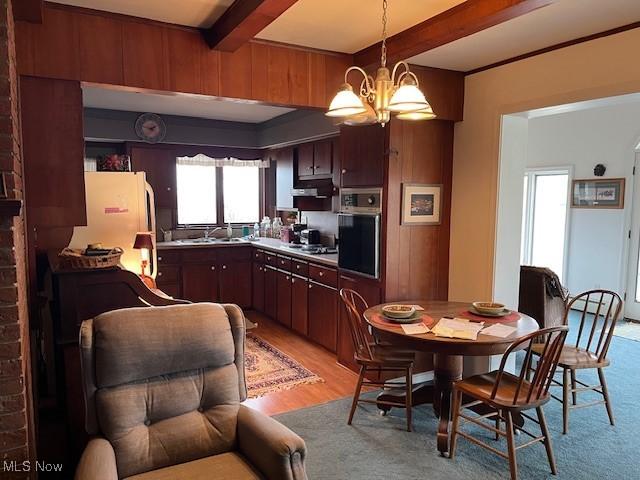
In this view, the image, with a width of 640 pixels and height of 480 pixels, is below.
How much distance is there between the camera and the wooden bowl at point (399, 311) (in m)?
2.91

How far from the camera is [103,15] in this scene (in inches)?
104

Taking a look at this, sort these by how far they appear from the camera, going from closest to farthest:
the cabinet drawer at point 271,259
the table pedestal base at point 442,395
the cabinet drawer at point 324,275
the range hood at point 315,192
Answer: the table pedestal base at point 442,395, the cabinet drawer at point 324,275, the range hood at point 315,192, the cabinet drawer at point 271,259

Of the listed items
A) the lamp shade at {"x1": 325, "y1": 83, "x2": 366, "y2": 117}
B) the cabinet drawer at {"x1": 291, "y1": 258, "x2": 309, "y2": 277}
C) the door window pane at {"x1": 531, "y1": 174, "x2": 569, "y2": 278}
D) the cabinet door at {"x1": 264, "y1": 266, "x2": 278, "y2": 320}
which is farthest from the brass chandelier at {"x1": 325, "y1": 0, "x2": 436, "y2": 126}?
the door window pane at {"x1": 531, "y1": 174, "x2": 569, "y2": 278}

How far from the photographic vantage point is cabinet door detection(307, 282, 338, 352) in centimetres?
436

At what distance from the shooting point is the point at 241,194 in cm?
680

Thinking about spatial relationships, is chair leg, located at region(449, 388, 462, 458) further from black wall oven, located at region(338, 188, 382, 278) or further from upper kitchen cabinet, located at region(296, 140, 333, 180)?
upper kitchen cabinet, located at region(296, 140, 333, 180)

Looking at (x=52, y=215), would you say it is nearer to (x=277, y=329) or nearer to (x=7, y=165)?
(x=7, y=165)

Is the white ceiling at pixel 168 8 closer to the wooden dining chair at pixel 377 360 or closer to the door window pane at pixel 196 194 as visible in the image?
the wooden dining chair at pixel 377 360

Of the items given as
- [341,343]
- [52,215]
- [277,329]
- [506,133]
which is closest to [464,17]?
[506,133]

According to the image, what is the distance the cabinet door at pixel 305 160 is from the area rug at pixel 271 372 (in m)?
2.10

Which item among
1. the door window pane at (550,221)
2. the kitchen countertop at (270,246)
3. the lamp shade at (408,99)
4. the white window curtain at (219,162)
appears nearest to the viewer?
the lamp shade at (408,99)

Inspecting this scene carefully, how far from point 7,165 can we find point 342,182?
2730 millimetres

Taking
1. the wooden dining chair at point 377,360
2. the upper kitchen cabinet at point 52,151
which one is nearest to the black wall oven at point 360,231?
the wooden dining chair at point 377,360

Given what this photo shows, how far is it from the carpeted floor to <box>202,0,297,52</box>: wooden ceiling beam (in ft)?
8.01
